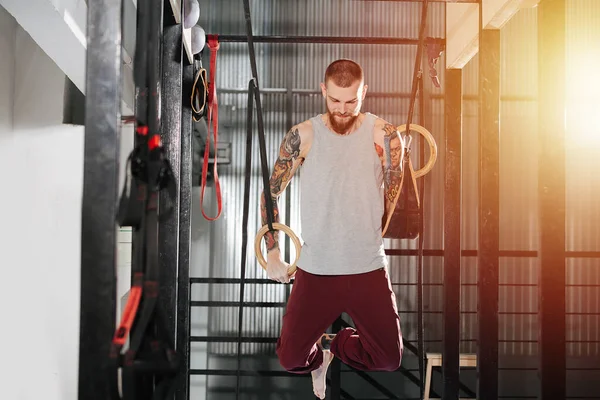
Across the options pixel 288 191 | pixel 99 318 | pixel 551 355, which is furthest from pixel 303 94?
pixel 99 318

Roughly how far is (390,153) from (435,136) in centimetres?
389

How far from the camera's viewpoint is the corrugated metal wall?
543 cm

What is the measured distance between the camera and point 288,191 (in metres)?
5.54

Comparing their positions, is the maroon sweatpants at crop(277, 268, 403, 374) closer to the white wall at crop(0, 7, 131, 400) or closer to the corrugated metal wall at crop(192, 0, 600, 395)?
the white wall at crop(0, 7, 131, 400)

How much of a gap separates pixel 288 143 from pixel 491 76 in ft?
2.78

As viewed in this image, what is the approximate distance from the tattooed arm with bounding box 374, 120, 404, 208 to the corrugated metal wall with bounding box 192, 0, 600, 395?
11.5 ft

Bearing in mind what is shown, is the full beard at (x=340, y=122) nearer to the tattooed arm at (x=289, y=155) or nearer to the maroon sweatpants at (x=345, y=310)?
the tattooed arm at (x=289, y=155)

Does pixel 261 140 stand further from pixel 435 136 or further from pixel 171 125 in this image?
pixel 435 136

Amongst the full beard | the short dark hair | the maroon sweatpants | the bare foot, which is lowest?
the bare foot

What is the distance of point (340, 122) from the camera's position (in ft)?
6.26

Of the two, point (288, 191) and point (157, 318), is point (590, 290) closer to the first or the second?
point (288, 191)

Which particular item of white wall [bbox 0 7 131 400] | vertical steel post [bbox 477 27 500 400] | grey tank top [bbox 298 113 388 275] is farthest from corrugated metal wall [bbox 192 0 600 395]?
grey tank top [bbox 298 113 388 275]

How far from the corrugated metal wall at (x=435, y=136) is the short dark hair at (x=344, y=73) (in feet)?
12.1

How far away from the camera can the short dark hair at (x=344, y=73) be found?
178cm
